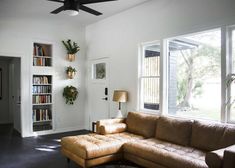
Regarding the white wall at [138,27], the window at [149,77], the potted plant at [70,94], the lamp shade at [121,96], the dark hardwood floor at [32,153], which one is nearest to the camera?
the white wall at [138,27]

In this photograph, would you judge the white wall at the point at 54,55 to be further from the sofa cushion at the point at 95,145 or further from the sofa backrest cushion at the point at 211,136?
the sofa backrest cushion at the point at 211,136

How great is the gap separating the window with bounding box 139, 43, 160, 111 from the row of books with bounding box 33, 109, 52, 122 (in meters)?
2.78

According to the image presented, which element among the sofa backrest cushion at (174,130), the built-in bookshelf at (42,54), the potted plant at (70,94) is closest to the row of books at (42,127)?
the potted plant at (70,94)

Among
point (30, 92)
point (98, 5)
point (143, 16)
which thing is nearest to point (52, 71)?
point (30, 92)

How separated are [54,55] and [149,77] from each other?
2.89m

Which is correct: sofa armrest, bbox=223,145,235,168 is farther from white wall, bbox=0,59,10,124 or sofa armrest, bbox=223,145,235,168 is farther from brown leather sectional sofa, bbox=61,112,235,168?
white wall, bbox=0,59,10,124

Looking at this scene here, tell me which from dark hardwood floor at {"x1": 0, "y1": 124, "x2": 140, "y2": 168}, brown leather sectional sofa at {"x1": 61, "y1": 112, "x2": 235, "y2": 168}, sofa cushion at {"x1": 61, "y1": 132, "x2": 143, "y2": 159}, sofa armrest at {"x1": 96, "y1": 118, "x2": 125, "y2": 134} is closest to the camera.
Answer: brown leather sectional sofa at {"x1": 61, "y1": 112, "x2": 235, "y2": 168}

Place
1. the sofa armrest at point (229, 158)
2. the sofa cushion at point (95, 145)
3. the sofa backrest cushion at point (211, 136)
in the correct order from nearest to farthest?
1. the sofa armrest at point (229, 158)
2. the sofa backrest cushion at point (211, 136)
3. the sofa cushion at point (95, 145)


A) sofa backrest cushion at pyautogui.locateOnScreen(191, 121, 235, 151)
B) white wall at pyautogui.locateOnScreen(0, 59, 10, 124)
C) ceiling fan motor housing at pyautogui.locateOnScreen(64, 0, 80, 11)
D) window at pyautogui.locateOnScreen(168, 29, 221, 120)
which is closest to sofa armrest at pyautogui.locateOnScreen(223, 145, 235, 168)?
sofa backrest cushion at pyautogui.locateOnScreen(191, 121, 235, 151)

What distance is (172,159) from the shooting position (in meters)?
2.62

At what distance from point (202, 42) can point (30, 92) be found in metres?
4.26

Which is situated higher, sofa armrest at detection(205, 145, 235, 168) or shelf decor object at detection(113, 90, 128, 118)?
shelf decor object at detection(113, 90, 128, 118)

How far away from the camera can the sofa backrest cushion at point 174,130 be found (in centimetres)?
328

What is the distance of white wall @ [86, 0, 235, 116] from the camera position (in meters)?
3.40
